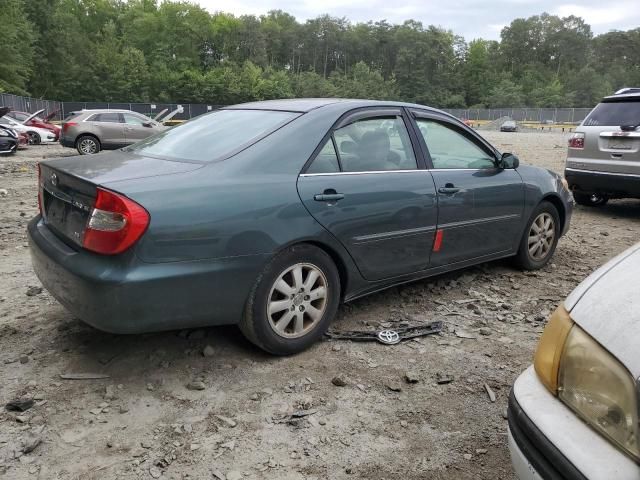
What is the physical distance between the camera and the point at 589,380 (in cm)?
163

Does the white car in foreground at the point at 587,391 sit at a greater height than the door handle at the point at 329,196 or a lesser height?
lesser

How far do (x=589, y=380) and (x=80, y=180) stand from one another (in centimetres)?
256

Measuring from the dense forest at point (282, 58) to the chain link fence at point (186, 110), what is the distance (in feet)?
19.5

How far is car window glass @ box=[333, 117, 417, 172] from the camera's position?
3607mm

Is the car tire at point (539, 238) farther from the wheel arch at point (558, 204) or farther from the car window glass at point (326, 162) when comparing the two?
the car window glass at point (326, 162)

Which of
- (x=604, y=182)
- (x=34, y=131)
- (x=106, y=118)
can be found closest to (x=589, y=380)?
(x=604, y=182)

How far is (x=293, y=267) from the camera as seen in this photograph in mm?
3221

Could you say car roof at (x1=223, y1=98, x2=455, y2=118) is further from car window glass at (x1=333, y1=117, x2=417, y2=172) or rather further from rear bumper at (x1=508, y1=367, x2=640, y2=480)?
rear bumper at (x1=508, y1=367, x2=640, y2=480)

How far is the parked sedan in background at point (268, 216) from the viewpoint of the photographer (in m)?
2.74

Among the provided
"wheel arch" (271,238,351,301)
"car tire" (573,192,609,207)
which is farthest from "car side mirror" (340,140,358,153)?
"car tire" (573,192,609,207)

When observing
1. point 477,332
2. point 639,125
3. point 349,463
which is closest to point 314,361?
point 349,463

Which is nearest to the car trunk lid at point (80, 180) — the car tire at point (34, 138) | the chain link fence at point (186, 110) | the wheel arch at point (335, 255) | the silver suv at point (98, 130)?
the wheel arch at point (335, 255)

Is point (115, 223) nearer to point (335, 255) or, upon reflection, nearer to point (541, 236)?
point (335, 255)

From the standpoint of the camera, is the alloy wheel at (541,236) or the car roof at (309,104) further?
→ the alloy wheel at (541,236)
